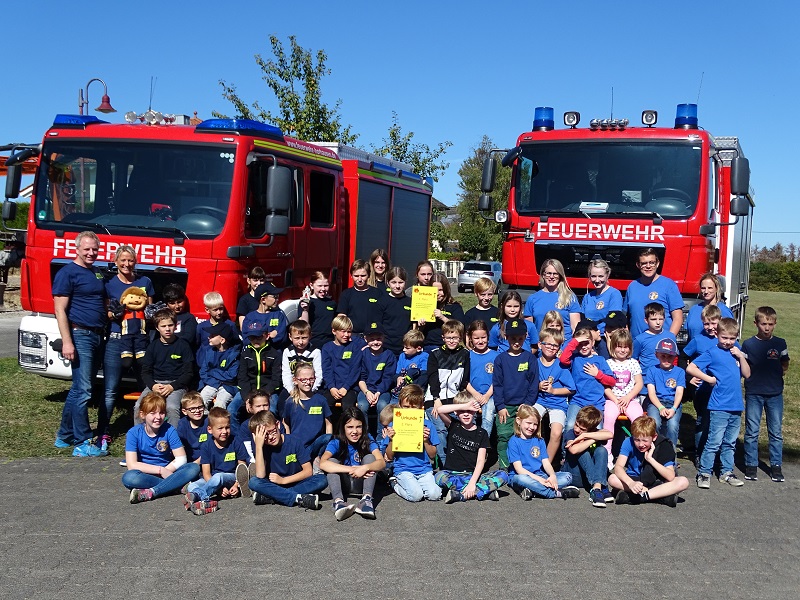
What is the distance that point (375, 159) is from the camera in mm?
12828

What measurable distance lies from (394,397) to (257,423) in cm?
172

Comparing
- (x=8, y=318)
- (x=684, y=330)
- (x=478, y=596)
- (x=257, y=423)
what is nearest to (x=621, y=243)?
(x=684, y=330)

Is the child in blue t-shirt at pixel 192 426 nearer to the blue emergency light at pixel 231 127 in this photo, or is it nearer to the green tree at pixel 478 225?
the blue emergency light at pixel 231 127

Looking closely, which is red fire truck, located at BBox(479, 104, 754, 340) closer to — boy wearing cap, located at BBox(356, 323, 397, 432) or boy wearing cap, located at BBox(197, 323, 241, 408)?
boy wearing cap, located at BBox(356, 323, 397, 432)

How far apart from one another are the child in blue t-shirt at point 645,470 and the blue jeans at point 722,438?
75cm

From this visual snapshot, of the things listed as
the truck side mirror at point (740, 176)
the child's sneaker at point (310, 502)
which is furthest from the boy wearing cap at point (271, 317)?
the truck side mirror at point (740, 176)

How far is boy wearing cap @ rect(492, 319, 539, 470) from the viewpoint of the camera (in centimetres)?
776

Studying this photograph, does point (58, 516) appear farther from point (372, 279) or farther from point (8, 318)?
point (8, 318)

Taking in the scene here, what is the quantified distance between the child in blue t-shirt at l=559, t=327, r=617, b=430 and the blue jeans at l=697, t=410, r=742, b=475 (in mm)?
962

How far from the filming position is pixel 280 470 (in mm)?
6918

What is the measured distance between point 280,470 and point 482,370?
7.06 feet

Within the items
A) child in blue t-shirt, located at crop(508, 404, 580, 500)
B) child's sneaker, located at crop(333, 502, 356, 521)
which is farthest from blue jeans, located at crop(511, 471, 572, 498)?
child's sneaker, located at crop(333, 502, 356, 521)

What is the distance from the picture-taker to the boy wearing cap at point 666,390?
25.7ft

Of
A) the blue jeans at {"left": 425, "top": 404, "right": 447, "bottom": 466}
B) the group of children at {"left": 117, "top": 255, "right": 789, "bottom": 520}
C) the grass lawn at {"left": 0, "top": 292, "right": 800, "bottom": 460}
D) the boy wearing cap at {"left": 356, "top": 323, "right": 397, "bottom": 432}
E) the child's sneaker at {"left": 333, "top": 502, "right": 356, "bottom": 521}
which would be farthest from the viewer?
the grass lawn at {"left": 0, "top": 292, "right": 800, "bottom": 460}
